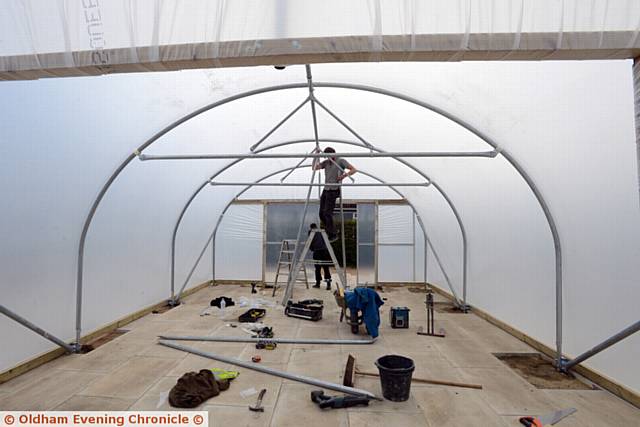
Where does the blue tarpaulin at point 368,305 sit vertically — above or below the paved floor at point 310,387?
above

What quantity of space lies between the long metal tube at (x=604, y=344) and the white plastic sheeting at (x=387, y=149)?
0.14 meters

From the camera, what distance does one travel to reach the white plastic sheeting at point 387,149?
3061 millimetres

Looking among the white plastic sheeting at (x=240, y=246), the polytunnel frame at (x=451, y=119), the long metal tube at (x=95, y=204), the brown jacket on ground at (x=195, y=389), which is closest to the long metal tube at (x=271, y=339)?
the long metal tube at (x=95, y=204)

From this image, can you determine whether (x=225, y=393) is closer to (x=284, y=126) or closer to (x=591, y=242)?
(x=591, y=242)

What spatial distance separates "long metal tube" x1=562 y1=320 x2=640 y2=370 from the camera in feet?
8.84

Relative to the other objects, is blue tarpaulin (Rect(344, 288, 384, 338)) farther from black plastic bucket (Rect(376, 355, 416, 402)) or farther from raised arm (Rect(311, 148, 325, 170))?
raised arm (Rect(311, 148, 325, 170))

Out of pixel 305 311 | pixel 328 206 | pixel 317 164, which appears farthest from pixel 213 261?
pixel 317 164

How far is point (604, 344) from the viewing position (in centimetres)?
305

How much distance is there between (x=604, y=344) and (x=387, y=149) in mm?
4239

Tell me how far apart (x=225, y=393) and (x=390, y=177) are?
6054 millimetres

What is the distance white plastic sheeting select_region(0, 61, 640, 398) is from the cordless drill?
234cm

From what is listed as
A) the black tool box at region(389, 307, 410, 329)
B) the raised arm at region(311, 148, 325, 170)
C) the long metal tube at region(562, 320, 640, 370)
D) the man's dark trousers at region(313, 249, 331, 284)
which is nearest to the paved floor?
the black tool box at region(389, 307, 410, 329)

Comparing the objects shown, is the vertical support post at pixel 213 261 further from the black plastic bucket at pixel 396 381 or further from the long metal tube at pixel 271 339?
the black plastic bucket at pixel 396 381

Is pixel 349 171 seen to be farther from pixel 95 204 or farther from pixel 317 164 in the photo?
pixel 95 204
